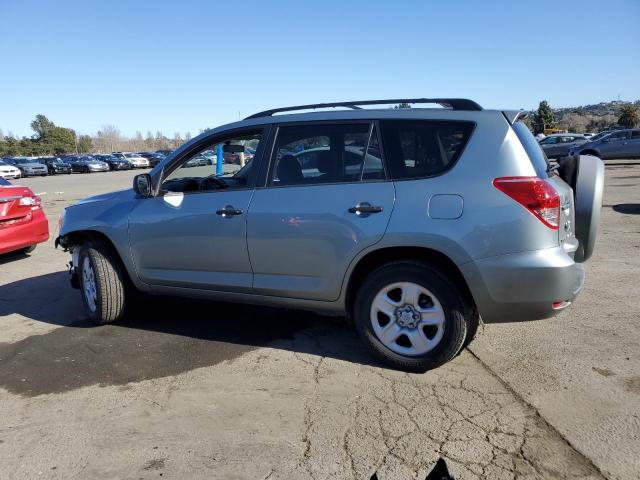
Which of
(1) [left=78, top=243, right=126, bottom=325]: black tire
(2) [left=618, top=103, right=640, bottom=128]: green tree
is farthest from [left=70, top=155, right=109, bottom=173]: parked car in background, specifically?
(2) [left=618, top=103, right=640, bottom=128]: green tree

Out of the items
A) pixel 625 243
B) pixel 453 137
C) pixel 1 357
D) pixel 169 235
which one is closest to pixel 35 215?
pixel 1 357

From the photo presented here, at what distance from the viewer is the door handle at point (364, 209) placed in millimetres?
3469

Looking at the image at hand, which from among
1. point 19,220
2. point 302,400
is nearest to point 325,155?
point 302,400

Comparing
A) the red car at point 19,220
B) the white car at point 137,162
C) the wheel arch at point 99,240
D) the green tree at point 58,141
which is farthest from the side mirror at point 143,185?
the green tree at point 58,141

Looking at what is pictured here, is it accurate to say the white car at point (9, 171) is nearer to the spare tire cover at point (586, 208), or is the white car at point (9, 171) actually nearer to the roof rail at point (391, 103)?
the roof rail at point (391, 103)

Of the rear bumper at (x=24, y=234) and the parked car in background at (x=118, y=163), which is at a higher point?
the rear bumper at (x=24, y=234)

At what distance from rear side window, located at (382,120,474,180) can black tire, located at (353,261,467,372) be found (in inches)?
25.4

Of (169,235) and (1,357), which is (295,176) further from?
(1,357)

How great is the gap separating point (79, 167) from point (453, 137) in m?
47.2

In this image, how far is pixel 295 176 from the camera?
387cm

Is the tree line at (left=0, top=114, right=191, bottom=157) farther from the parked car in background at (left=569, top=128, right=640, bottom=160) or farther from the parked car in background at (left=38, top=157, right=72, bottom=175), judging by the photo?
the parked car in background at (left=569, top=128, right=640, bottom=160)

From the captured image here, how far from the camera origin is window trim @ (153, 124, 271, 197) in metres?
4.03

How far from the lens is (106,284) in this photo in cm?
456

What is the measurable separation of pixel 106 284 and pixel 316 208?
2.19 meters
